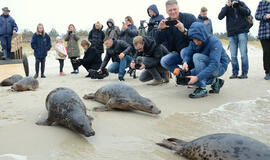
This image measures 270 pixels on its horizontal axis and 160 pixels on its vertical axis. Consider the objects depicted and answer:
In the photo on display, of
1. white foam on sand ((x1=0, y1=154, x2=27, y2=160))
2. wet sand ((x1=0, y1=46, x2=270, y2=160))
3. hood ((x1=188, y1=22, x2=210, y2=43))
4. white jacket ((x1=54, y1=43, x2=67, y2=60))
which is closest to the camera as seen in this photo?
white foam on sand ((x1=0, y1=154, x2=27, y2=160))

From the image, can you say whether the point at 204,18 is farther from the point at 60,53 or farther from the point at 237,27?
the point at 60,53

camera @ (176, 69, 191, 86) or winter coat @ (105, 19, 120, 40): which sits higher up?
winter coat @ (105, 19, 120, 40)

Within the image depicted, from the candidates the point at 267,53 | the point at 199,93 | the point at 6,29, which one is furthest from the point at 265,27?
the point at 6,29

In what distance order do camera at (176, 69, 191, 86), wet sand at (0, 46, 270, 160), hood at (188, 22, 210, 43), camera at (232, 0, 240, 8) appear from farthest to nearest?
camera at (232, 0, 240, 8), camera at (176, 69, 191, 86), hood at (188, 22, 210, 43), wet sand at (0, 46, 270, 160)

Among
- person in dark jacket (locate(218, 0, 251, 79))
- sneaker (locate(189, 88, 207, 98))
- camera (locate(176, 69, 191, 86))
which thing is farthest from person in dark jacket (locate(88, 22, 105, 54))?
sneaker (locate(189, 88, 207, 98))

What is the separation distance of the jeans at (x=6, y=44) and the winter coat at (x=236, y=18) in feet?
24.0

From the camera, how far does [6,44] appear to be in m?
9.66

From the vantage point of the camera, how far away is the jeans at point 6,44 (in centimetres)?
947

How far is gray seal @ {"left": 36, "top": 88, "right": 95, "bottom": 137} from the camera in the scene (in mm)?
2736

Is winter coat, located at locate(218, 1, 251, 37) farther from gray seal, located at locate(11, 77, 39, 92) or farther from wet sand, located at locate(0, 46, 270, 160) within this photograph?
gray seal, located at locate(11, 77, 39, 92)

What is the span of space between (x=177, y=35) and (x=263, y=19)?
241cm

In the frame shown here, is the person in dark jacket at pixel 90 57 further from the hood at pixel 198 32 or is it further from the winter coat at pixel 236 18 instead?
the hood at pixel 198 32

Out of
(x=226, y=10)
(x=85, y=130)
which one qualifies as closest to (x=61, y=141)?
(x=85, y=130)

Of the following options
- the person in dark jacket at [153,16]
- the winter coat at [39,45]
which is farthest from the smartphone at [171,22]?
the winter coat at [39,45]
